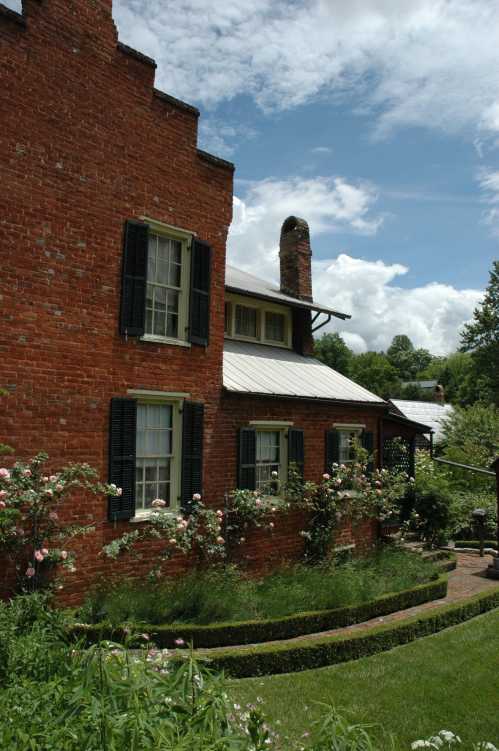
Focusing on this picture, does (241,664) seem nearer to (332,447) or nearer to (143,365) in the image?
(143,365)

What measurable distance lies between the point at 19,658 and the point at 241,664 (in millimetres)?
3370

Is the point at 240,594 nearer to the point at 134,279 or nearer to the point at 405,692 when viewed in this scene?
the point at 405,692

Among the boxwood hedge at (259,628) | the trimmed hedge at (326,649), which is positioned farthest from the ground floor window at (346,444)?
the trimmed hedge at (326,649)

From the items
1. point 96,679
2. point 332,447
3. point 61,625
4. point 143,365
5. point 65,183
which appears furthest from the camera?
point 332,447

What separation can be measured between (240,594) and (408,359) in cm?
10441

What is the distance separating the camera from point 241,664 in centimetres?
757

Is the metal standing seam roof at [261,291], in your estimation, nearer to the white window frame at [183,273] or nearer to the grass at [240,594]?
the white window frame at [183,273]

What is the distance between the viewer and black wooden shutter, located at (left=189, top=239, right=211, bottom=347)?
10656 millimetres

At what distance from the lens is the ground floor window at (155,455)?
32.3 feet

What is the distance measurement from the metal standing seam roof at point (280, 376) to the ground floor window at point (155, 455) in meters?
1.38

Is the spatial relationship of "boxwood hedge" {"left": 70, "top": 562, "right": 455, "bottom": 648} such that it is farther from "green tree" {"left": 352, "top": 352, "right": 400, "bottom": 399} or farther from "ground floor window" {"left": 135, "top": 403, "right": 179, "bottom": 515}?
"green tree" {"left": 352, "top": 352, "right": 400, "bottom": 399}

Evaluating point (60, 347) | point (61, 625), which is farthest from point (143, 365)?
point (61, 625)

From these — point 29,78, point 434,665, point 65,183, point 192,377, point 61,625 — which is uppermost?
point 29,78

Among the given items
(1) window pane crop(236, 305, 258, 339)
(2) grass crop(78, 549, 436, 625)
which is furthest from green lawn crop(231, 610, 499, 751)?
(1) window pane crop(236, 305, 258, 339)
